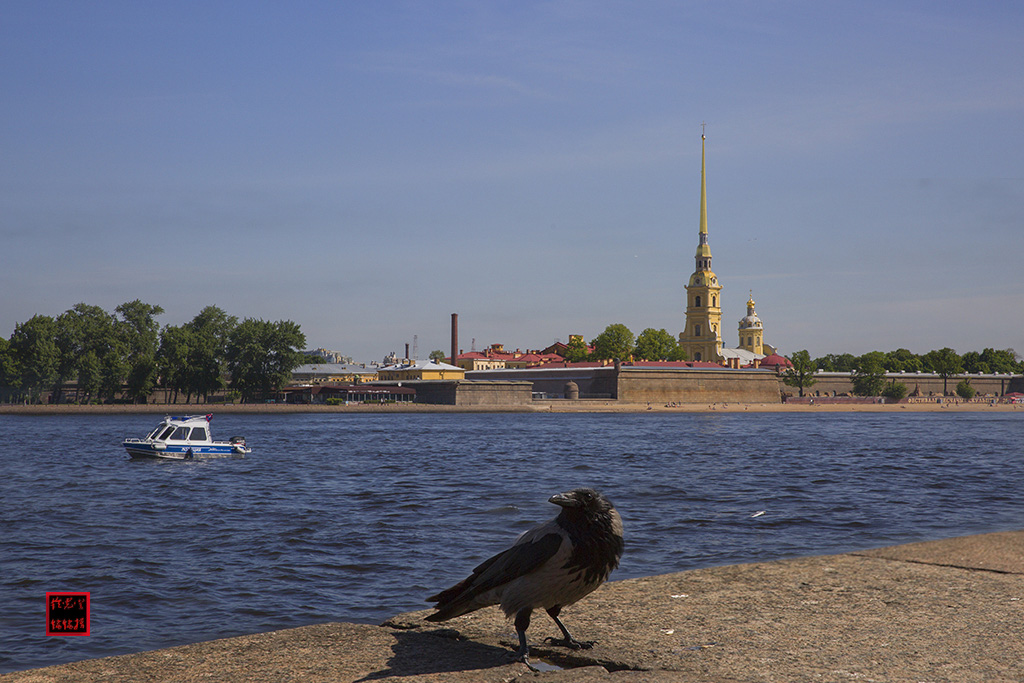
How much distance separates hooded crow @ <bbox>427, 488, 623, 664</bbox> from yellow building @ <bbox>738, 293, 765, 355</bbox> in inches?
→ 5500

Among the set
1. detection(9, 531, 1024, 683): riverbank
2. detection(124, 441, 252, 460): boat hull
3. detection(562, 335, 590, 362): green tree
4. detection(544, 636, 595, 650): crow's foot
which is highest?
detection(562, 335, 590, 362): green tree

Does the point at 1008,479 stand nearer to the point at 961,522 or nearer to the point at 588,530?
the point at 961,522

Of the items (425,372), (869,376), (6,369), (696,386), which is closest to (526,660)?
(6,369)

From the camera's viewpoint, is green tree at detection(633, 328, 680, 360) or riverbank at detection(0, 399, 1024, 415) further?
green tree at detection(633, 328, 680, 360)

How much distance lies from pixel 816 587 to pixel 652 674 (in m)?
2.48

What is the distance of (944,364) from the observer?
125 meters

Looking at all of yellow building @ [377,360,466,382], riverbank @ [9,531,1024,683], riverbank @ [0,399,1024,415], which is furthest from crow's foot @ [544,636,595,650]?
yellow building @ [377,360,466,382]

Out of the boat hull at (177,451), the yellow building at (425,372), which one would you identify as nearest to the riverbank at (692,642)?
the boat hull at (177,451)

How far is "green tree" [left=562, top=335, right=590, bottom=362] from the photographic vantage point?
4867 inches

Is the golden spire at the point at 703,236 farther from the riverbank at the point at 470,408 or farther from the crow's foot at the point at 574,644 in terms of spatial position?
the crow's foot at the point at 574,644

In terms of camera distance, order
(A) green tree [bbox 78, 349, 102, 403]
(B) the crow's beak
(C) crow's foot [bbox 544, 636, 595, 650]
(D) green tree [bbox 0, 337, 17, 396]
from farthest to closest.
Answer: (A) green tree [bbox 78, 349, 102, 403] → (D) green tree [bbox 0, 337, 17, 396] → (C) crow's foot [bbox 544, 636, 595, 650] → (B) the crow's beak

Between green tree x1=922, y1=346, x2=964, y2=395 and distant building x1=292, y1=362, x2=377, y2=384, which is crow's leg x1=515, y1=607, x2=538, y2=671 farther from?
green tree x1=922, y1=346, x2=964, y2=395

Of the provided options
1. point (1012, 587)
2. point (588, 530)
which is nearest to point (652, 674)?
point (588, 530)

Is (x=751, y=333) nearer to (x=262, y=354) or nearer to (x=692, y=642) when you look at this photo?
(x=262, y=354)
